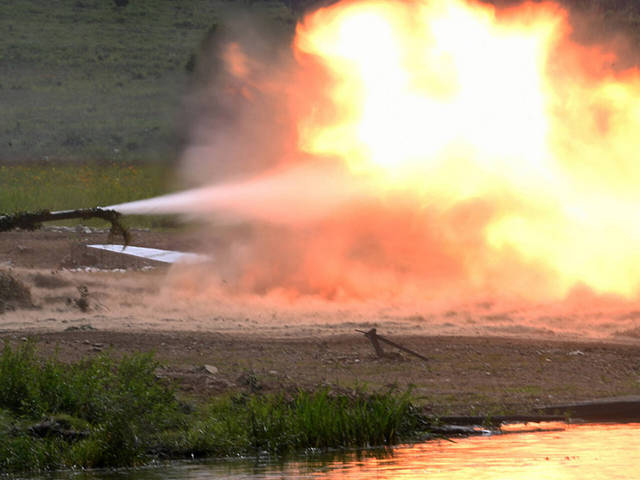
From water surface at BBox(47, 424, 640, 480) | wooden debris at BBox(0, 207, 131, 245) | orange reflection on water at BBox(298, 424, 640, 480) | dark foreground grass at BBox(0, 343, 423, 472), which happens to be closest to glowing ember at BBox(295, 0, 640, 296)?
wooden debris at BBox(0, 207, 131, 245)

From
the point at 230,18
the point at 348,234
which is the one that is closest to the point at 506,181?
the point at 348,234

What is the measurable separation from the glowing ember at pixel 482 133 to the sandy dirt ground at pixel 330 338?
1.25 meters

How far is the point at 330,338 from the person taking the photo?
16969 mm

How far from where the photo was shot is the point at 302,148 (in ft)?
68.9

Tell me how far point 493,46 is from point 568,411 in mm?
9148

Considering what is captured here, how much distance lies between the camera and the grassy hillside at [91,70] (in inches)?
2179

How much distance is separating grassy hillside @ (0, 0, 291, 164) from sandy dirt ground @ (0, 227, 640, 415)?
28616mm

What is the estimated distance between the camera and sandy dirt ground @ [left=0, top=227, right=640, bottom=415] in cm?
1407

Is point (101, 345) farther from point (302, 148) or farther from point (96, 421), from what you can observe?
point (302, 148)

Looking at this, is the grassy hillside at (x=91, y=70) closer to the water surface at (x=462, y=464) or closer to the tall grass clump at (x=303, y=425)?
the tall grass clump at (x=303, y=425)

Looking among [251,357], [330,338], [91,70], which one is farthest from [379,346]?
[91,70]

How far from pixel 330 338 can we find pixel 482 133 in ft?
17.5

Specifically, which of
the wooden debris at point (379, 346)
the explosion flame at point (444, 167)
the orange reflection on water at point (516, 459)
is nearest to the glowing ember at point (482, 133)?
the explosion flame at point (444, 167)

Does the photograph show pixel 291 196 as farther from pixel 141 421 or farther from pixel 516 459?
pixel 516 459
